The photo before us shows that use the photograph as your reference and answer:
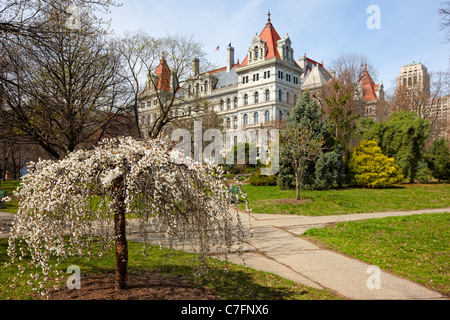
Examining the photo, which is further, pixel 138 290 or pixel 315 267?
pixel 315 267

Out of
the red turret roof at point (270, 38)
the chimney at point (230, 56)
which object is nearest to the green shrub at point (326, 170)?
the red turret roof at point (270, 38)

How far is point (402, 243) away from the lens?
25.3ft

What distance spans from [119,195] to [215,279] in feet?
7.80

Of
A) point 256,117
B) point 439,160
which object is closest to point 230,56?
point 256,117

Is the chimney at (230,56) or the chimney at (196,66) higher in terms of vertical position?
the chimney at (230,56)

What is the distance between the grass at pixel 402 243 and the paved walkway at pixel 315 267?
386 millimetres

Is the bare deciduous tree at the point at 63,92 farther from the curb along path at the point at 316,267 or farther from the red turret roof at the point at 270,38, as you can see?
the red turret roof at the point at 270,38

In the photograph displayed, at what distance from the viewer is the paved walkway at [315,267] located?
4.80 metres

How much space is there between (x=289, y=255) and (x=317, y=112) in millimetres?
14901

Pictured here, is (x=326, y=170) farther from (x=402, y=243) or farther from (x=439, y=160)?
(x=439, y=160)
